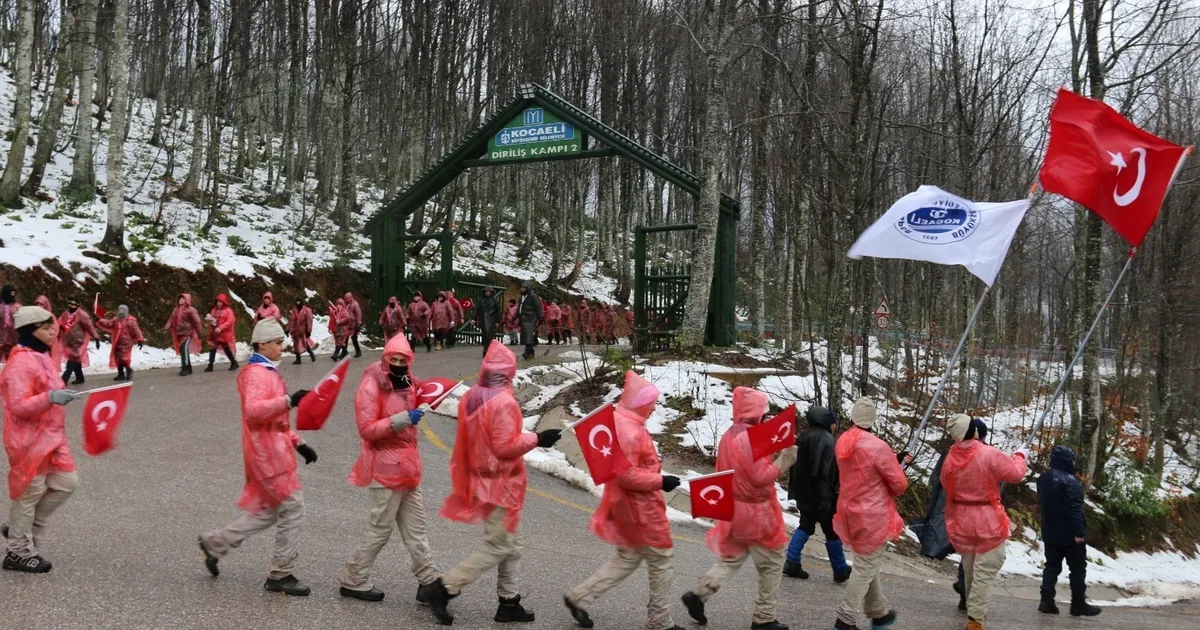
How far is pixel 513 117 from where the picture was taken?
20609mm

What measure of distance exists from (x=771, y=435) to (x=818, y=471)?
2.64 meters

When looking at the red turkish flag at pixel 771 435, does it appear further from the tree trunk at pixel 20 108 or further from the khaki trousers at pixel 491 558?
the tree trunk at pixel 20 108

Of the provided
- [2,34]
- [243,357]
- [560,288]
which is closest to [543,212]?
[560,288]

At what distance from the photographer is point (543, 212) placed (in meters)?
53.4

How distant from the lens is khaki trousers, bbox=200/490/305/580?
5730mm

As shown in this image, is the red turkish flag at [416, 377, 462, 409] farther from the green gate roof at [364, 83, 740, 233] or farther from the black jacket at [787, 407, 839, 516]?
the green gate roof at [364, 83, 740, 233]

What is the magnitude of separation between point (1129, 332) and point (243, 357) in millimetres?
20203

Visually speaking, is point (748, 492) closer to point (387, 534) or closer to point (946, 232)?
point (387, 534)

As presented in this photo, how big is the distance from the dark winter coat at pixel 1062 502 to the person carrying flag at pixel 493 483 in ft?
17.7

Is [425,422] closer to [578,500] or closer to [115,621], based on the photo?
[578,500]

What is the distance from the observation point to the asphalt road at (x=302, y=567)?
536cm

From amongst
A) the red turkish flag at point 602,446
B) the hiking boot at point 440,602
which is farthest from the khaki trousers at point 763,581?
the hiking boot at point 440,602

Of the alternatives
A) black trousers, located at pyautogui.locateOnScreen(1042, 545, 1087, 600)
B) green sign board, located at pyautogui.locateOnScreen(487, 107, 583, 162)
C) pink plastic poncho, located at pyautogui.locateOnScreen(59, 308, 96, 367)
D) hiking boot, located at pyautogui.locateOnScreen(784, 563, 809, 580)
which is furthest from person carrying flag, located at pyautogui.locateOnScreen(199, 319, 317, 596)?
→ green sign board, located at pyautogui.locateOnScreen(487, 107, 583, 162)

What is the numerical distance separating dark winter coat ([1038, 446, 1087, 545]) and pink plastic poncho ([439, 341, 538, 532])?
5.46 meters
